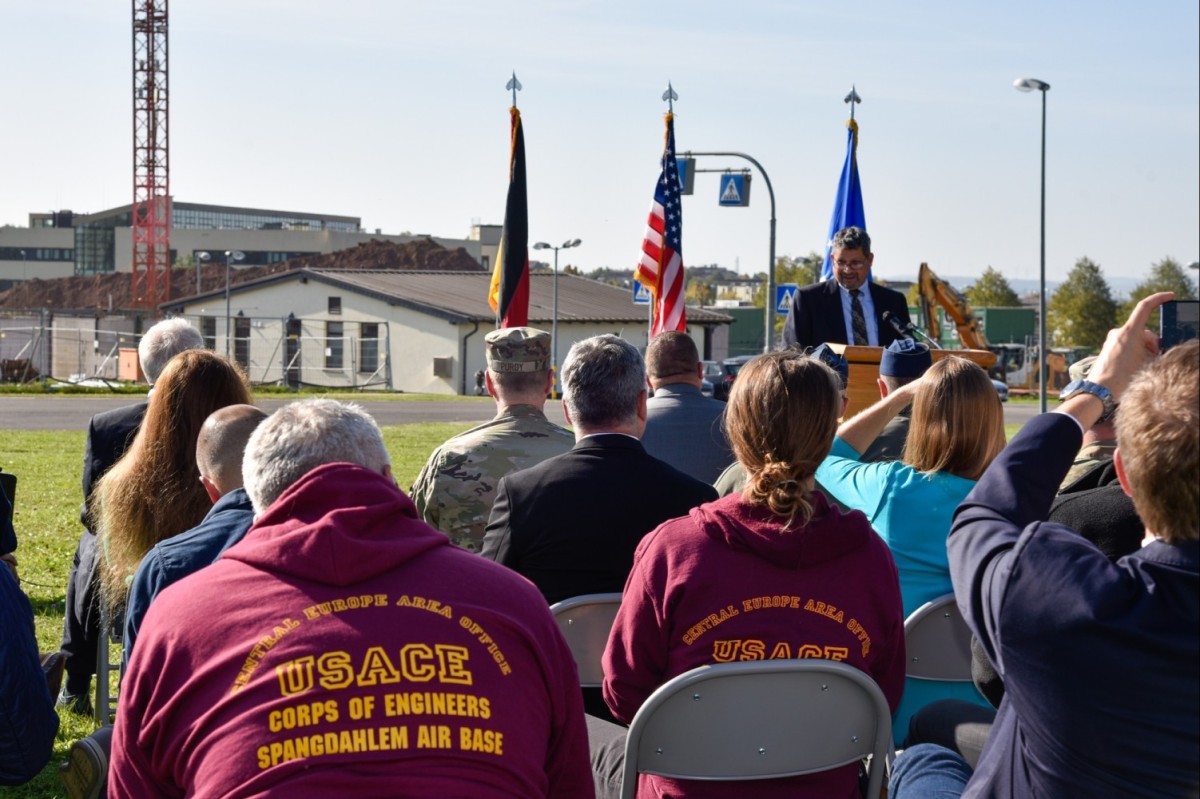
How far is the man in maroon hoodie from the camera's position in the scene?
2.27 metres

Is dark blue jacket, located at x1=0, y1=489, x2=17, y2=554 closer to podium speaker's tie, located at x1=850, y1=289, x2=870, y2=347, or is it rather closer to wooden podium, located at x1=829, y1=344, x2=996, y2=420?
wooden podium, located at x1=829, y1=344, x2=996, y2=420

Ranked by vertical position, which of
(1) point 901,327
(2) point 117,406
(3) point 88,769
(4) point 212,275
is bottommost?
(3) point 88,769

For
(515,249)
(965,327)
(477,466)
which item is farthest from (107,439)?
(965,327)

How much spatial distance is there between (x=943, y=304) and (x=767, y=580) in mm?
39859

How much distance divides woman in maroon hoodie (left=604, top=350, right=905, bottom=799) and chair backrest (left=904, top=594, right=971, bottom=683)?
0.49 meters

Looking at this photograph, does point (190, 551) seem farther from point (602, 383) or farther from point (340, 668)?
point (340, 668)

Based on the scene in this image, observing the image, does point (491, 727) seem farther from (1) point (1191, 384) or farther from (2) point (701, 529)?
(1) point (1191, 384)

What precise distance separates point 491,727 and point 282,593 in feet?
1.49

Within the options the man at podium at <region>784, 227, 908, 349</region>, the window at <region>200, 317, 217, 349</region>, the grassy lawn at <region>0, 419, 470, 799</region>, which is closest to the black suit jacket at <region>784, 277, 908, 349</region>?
the man at podium at <region>784, 227, 908, 349</region>

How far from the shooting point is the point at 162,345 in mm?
6195

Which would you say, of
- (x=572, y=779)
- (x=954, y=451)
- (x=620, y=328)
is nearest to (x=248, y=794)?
(x=572, y=779)

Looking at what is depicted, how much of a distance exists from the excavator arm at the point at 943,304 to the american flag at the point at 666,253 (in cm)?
2683

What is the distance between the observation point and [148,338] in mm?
6289

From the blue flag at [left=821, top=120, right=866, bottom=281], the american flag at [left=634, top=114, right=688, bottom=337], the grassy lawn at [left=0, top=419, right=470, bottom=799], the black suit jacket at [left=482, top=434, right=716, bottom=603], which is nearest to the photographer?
the black suit jacket at [left=482, top=434, right=716, bottom=603]
